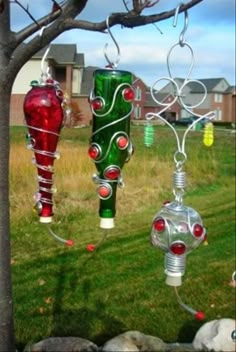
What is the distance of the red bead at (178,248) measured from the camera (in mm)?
1744

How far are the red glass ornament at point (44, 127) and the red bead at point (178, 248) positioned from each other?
0.47m

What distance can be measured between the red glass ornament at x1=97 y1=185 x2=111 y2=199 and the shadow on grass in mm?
1955

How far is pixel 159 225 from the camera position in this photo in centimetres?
176

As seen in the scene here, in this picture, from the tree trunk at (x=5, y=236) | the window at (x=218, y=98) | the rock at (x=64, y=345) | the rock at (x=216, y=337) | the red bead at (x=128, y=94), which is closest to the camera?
the red bead at (x=128, y=94)

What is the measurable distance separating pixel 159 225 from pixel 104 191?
25 cm

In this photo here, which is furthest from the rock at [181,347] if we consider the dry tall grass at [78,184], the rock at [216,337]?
the dry tall grass at [78,184]

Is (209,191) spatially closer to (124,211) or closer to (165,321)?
(124,211)

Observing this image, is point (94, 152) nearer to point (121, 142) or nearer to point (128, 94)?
point (121, 142)

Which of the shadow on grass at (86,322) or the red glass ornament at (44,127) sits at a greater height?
the red glass ornament at (44,127)

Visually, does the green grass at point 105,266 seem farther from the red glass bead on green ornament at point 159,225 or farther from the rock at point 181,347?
the red glass bead on green ornament at point 159,225

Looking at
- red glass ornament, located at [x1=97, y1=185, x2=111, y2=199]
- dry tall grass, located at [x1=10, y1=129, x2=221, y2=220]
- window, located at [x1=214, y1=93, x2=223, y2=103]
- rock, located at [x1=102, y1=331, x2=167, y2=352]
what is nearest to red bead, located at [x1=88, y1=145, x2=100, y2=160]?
red glass ornament, located at [x1=97, y1=185, x2=111, y2=199]

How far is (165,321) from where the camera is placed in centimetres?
393

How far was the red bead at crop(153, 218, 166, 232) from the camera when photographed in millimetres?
1752

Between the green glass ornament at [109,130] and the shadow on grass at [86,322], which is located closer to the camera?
the green glass ornament at [109,130]
